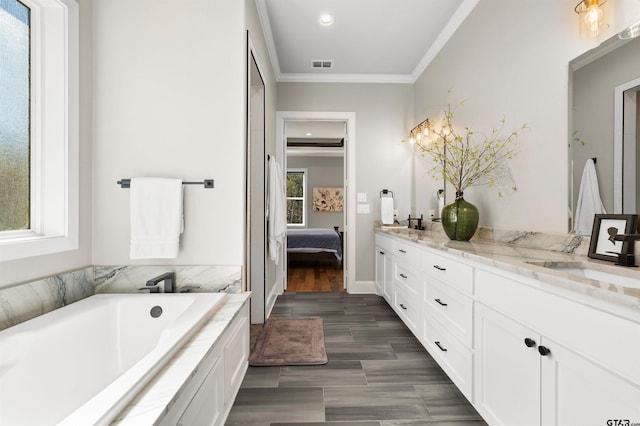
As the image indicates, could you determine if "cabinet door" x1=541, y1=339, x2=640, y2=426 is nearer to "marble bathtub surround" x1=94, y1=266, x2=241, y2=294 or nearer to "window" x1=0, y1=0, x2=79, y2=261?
"marble bathtub surround" x1=94, y1=266, x2=241, y2=294

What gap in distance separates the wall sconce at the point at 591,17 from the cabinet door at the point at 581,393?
1428 millimetres

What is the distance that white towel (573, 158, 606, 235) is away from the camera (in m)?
1.44

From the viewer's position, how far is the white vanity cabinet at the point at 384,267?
10.0 feet

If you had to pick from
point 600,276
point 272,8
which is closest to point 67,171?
point 272,8

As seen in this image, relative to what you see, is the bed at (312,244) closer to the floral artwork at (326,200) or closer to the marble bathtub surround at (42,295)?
the floral artwork at (326,200)

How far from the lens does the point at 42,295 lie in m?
1.43

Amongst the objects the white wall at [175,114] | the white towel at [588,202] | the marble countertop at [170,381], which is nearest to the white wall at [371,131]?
the white wall at [175,114]

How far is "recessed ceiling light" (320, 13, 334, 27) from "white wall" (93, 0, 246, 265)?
3.52 feet

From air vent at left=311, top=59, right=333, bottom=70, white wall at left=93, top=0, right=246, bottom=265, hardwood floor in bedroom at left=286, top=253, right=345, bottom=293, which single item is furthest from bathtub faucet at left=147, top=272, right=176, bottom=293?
air vent at left=311, top=59, right=333, bottom=70

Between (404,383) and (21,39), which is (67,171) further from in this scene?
(404,383)

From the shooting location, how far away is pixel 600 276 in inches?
47.8

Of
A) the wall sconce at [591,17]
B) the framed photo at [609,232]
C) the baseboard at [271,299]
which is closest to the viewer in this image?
the framed photo at [609,232]

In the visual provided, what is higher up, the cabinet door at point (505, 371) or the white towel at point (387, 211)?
the white towel at point (387, 211)

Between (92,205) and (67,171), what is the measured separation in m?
0.26
